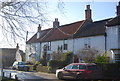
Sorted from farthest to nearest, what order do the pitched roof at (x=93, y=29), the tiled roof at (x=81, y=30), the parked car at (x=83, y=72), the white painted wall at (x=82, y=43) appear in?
the tiled roof at (x=81, y=30) < the pitched roof at (x=93, y=29) < the white painted wall at (x=82, y=43) < the parked car at (x=83, y=72)

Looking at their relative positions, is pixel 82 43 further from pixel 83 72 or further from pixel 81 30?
pixel 83 72

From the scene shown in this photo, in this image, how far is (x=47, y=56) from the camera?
133ft

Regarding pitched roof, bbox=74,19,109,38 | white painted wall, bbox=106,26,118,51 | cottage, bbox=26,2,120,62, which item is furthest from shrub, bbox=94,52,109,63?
pitched roof, bbox=74,19,109,38

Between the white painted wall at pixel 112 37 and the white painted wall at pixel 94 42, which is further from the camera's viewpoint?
the white painted wall at pixel 94 42

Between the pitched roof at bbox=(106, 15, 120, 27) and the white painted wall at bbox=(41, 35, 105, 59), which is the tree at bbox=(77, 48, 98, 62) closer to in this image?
the white painted wall at bbox=(41, 35, 105, 59)

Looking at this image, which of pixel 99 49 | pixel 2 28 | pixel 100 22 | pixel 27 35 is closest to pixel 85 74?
pixel 27 35

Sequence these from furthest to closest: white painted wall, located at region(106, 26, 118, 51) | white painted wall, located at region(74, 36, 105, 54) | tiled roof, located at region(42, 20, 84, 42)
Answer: tiled roof, located at region(42, 20, 84, 42) < white painted wall, located at region(74, 36, 105, 54) < white painted wall, located at region(106, 26, 118, 51)

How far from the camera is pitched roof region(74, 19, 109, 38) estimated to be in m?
29.6

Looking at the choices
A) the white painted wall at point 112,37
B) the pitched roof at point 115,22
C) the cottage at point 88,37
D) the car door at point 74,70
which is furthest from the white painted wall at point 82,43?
the car door at point 74,70

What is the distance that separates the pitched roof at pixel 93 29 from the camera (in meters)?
29.6

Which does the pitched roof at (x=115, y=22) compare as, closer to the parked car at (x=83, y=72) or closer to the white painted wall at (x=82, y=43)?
the white painted wall at (x=82, y=43)

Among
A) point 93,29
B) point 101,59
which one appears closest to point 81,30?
point 93,29

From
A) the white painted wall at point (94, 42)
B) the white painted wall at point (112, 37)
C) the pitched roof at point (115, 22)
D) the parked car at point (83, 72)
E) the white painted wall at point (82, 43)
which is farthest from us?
the white painted wall at point (82, 43)

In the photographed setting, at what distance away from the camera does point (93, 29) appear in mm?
31578
